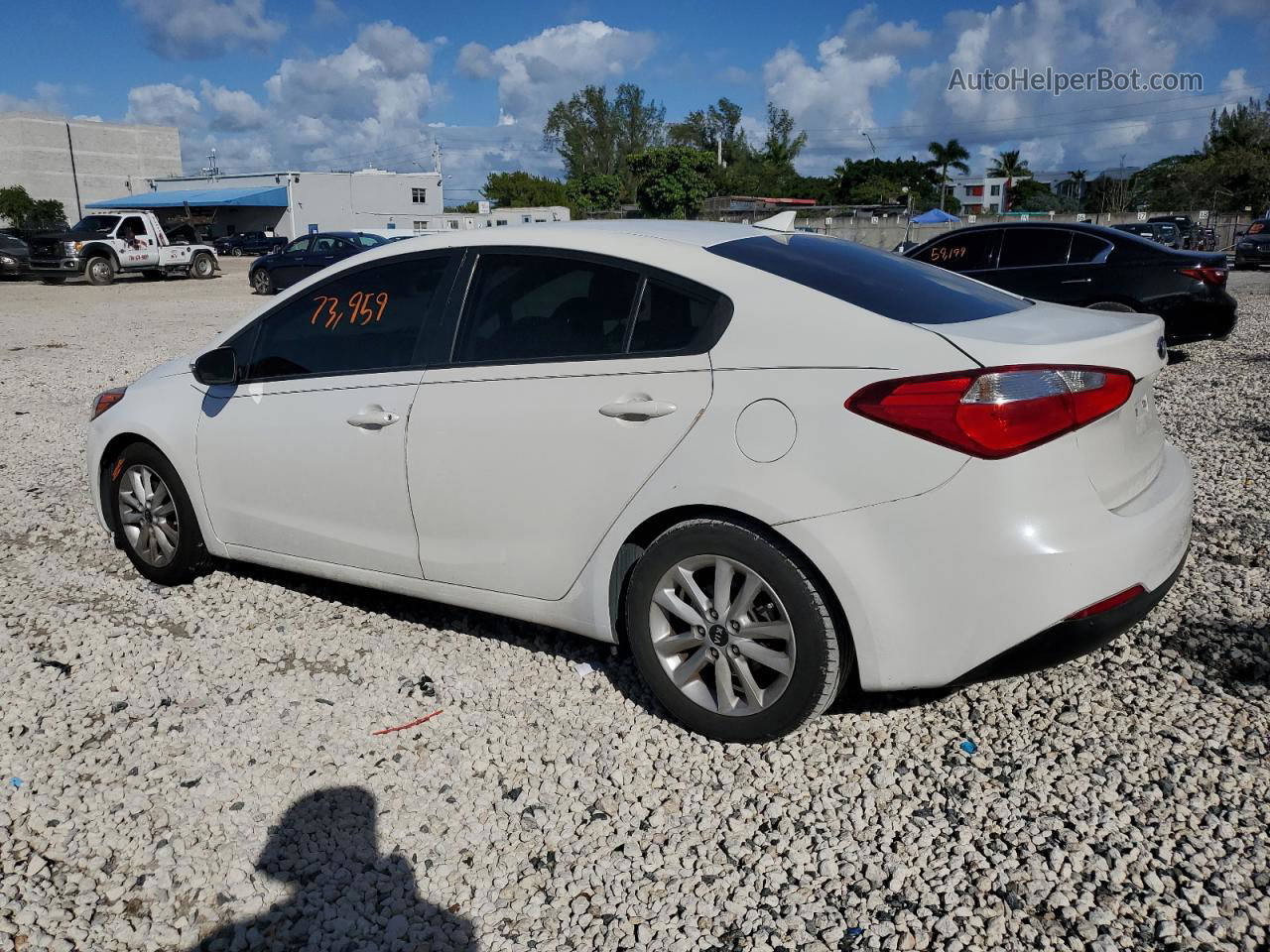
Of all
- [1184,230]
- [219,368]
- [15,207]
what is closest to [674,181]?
[15,207]

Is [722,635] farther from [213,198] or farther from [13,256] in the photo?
[213,198]

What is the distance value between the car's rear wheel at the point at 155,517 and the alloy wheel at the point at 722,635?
2.49 meters

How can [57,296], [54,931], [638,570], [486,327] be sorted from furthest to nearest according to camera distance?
1. [57,296]
2. [486,327]
3. [638,570]
4. [54,931]

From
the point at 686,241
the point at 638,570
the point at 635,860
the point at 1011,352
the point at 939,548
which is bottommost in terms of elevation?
the point at 635,860

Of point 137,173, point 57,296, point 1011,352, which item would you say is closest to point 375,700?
point 1011,352

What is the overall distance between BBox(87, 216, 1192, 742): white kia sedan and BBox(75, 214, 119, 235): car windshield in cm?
2930

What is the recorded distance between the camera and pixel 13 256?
30234 mm

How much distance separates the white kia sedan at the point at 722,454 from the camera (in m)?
2.70

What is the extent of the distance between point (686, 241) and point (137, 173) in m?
93.0

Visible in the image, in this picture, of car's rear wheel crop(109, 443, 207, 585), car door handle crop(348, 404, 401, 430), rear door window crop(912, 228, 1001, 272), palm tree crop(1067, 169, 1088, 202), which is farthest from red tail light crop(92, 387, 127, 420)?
palm tree crop(1067, 169, 1088, 202)

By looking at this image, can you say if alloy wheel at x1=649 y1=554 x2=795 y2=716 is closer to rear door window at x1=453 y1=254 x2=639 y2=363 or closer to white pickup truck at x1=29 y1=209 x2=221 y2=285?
rear door window at x1=453 y1=254 x2=639 y2=363

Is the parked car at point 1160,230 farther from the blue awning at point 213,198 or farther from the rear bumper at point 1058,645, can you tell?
the blue awning at point 213,198

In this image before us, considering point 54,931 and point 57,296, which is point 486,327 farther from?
point 57,296

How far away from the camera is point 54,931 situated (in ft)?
8.11
